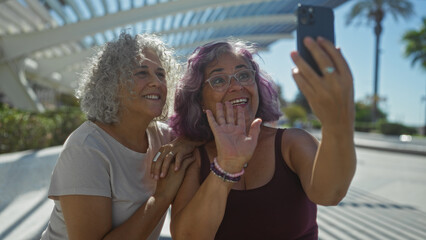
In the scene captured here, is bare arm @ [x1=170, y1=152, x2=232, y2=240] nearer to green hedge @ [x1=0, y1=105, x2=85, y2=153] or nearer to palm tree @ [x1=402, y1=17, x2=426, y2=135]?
green hedge @ [x1=0, y1=105, x2=85, y2=153]

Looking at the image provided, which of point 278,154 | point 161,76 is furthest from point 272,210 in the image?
point 161,76

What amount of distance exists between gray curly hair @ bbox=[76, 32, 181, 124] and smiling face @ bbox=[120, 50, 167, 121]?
3cm

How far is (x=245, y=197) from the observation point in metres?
1.62

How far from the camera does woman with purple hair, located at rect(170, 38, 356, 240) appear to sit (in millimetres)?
911

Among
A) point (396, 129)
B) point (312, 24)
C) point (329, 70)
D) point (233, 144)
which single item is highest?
point (312, 24)

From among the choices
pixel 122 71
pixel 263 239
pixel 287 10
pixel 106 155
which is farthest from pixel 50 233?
pixel 287 10

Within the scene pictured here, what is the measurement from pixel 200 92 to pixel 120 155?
1.82ft

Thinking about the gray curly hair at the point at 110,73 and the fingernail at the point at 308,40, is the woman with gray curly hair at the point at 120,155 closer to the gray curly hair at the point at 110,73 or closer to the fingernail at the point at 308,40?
the gray curly hair at the point at 110,73

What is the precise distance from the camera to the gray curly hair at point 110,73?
1926 mm

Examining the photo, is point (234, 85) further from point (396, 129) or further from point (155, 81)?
point (396, 129)

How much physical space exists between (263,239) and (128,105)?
104 cm

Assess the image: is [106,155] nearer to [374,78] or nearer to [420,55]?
[374,78]

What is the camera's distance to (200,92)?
1.91 meters

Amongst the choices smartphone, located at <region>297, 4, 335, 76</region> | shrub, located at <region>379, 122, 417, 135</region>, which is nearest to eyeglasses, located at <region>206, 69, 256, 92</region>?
smartphone, located at <region>297, 4, 335, 76</region>
